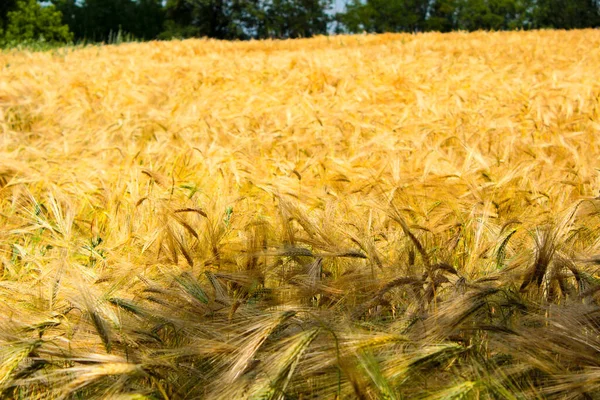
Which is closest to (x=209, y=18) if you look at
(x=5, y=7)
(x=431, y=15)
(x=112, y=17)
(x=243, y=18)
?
(x=243, y=18)

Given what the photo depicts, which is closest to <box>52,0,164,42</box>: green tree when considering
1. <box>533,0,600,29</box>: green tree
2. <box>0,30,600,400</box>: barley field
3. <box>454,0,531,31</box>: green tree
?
<box>454,0,531,31</box>: green tree

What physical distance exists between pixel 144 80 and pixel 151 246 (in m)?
4.61

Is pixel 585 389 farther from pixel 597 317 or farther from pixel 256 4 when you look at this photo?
pixel 256 4

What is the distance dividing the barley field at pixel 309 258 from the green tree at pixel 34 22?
30.0 m

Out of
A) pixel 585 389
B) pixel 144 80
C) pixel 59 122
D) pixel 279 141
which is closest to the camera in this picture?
pixel 585 389

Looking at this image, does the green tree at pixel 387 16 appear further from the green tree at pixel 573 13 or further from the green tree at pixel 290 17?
the green tree at pixel 573 13

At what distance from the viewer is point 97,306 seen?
136 cm

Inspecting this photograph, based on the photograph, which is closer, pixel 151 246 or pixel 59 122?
pixel 151 246

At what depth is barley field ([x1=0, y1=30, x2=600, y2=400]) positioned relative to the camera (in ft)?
3.58

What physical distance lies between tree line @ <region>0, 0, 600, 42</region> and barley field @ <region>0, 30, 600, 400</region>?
31.9 metres

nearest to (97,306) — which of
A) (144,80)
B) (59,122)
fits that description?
(59,122)

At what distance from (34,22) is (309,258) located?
33.5 meters

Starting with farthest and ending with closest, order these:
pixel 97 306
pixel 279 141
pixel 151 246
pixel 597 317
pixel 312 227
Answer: pixel 279 141 → pixel 151 246 → pixel 312 227 → pixel 97 306 → pixel 597 317

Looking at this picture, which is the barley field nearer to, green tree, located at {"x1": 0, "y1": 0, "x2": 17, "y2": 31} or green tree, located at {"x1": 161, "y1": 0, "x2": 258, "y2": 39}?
green tree, located at {"x1": 0, "y1": 0, "x2": 17, "y2": 31}
